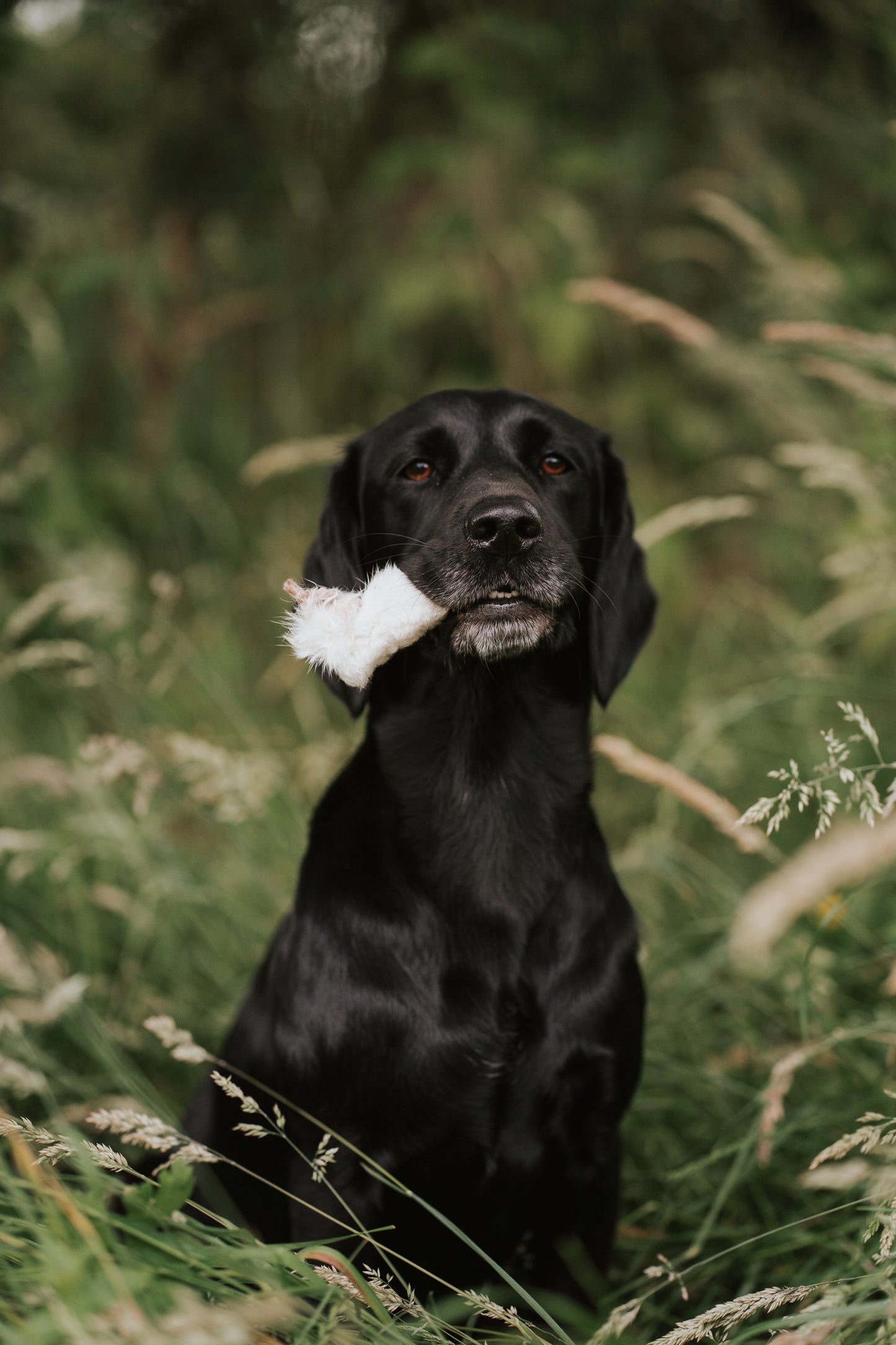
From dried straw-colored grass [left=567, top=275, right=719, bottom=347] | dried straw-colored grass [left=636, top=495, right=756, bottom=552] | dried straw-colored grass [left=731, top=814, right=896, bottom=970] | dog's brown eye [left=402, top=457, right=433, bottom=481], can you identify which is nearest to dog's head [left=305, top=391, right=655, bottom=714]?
dog's brown eye [left=402, top=457, right=433, bottom=481]

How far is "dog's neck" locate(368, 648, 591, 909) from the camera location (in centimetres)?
191

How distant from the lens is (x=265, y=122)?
520cm

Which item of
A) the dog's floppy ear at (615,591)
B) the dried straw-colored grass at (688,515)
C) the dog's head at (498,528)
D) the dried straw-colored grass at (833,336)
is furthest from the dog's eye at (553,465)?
the dried straw-colored grass at (833,336)

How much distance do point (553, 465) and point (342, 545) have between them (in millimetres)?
449

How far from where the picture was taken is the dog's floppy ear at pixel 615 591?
2.05m

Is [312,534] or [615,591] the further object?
[312,534]

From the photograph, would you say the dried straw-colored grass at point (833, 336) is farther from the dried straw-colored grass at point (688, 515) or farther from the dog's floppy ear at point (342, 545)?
the dog's floppy ear at point (342, 545)

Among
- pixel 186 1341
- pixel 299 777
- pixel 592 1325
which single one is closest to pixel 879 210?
pixel 299 777

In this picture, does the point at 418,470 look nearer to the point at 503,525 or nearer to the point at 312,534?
the point at 503,525

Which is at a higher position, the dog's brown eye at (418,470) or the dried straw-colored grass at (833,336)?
the dog's brown eye at (418,470)

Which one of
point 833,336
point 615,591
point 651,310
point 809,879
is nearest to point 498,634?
point 615,591

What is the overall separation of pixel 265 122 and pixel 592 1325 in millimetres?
5179

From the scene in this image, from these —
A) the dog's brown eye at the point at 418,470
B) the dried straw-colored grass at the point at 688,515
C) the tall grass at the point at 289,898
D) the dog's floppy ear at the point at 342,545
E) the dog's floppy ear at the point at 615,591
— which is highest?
the dog's brown eye at the point at 418,470

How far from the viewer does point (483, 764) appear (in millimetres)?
1996
